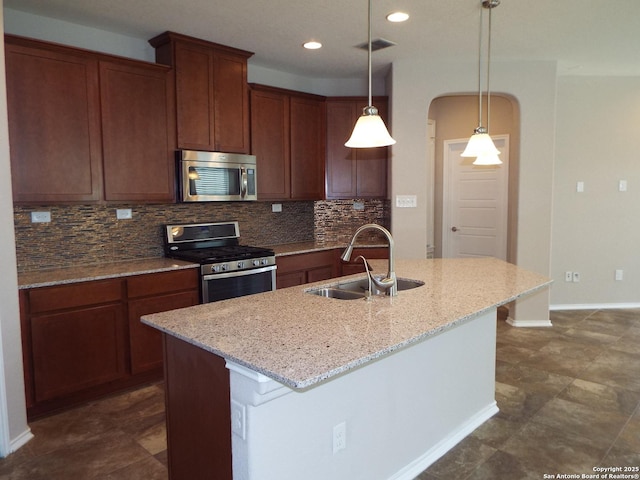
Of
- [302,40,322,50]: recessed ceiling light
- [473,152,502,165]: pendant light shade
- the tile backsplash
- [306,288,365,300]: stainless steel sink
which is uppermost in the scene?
[302,40,322,50]: recessed ceiling light

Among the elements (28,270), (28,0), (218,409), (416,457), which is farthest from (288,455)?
(28,0)

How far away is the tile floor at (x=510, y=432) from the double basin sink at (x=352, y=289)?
927 mm

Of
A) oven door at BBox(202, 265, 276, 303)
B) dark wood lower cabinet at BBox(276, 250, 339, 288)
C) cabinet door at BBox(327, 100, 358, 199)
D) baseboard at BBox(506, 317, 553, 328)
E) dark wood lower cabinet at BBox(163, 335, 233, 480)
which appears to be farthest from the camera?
cabinet door at BBox(327, 100, 358, 199)

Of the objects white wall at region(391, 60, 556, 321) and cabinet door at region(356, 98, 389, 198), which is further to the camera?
cabinet door at region(356, 98, 389, 198)

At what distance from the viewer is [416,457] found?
7.64 feet

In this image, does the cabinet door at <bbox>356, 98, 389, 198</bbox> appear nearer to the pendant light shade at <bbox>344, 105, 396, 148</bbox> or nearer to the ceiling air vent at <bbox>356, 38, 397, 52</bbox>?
the ceiling air vent at <bbox>356, 38, 397, 52</bbox>

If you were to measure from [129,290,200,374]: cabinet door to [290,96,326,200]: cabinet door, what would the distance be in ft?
5.95

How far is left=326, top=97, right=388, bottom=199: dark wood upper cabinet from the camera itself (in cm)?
491

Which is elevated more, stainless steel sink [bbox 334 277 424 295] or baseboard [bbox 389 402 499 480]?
stainless steel sink [bbox 334 277 424 295]

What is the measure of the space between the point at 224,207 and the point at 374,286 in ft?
7.58

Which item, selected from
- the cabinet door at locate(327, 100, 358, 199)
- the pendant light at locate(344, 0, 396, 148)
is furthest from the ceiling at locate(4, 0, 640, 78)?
the pendant light at locate(344, 0, 396, 148)

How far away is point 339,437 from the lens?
1.88 metres

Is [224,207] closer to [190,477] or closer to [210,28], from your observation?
[210,28]

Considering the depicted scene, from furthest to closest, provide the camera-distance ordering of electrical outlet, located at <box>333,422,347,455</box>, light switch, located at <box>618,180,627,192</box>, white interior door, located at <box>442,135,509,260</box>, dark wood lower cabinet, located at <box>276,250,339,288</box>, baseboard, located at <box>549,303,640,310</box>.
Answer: white interior door, located at <box>442,135,509,260</box> < baseboard, located at <box>549,303,640,310</box> < light switch, located at <box>618,180,627,192</box> < dark wood lower cabinet, located at <box>276,250,339,288</box> < electrical outlet, located at <box>333,422,347,455</box>
